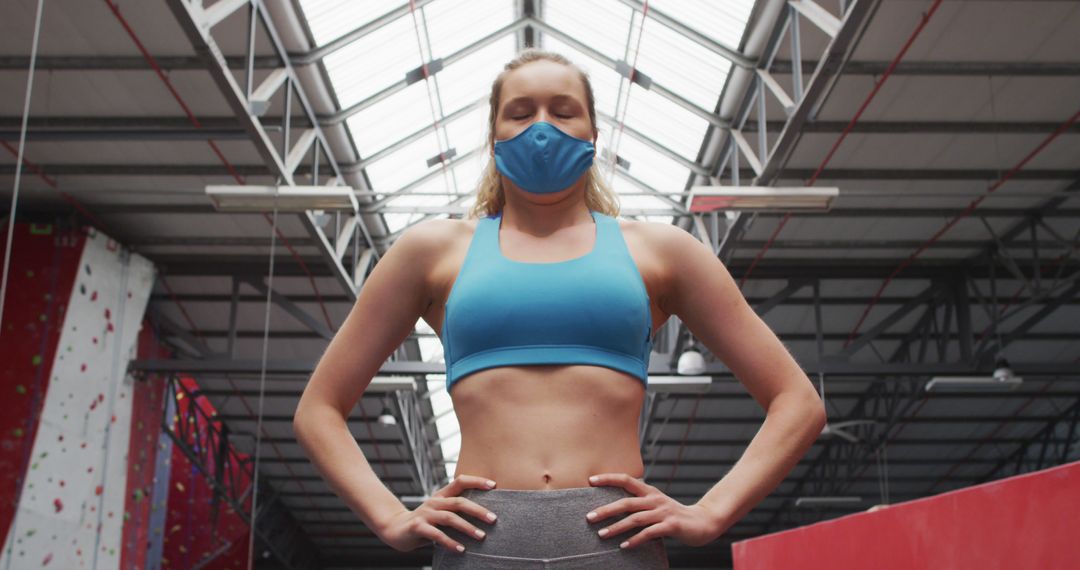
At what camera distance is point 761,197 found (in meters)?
8.00

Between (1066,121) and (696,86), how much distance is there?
3305 millimetres

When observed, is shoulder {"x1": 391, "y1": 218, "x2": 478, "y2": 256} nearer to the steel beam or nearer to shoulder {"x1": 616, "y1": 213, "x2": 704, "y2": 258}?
shoulder {"x1": 616, "y1": 213, "x2": 704, "y2": 258}

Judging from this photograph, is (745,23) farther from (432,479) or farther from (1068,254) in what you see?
(432,479)

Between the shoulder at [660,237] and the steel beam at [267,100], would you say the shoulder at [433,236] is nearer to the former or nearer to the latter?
the shoulder at [660,237]

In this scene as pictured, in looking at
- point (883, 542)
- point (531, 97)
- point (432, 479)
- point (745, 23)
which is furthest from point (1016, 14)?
point (432, 479)

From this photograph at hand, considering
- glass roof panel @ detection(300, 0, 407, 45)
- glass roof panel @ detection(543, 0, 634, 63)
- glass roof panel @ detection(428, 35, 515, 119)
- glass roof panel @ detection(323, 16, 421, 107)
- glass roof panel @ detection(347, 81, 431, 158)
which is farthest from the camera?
glass roof panel @ detection(428, 35, 515, 119)

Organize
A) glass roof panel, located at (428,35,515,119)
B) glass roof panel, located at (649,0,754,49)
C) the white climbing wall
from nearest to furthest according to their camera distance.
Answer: glass roof panel, located at (649,0,754,49), the white climbing wall, glass roof panel, located at (428,35,515,119)

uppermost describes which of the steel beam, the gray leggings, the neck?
the steel beam

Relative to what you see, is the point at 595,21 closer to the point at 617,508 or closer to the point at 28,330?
the point at 28,330

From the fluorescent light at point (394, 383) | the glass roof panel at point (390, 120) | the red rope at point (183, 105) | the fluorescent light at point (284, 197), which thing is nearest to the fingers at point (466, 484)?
the fluorescent light at point (284, 197)

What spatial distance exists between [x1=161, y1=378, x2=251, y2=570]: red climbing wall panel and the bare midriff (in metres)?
15.1

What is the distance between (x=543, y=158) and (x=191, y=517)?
16.9m

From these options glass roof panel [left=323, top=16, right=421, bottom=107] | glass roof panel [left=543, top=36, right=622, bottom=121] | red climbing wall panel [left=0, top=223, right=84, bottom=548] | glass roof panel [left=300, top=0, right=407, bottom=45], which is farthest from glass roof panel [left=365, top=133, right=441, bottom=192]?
red climbing wall panel [left=0, top=223, right=84, bottom=548]

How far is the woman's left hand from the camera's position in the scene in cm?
125
